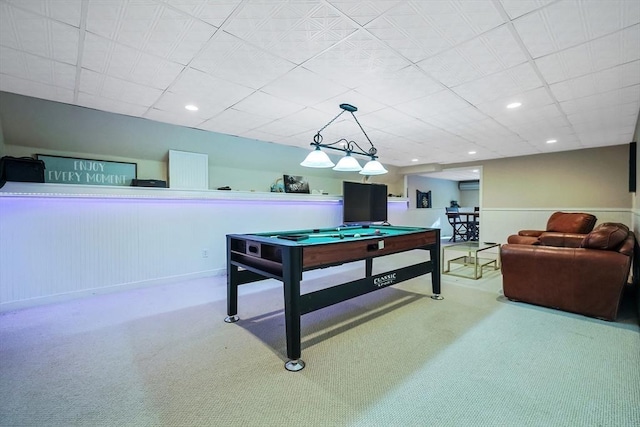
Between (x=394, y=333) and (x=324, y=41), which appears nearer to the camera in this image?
(x=324, y=41)

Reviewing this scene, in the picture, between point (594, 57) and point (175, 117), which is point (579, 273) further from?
point (175, 117)

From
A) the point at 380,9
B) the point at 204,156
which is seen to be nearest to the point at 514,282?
the point at 380,9

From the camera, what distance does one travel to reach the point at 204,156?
4.41m

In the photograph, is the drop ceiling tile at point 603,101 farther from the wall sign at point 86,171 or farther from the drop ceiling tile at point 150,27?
the wall sign at point 86,171

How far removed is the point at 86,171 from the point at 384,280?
3828 mm

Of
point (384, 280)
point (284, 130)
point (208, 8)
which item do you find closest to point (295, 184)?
point (284, 130)

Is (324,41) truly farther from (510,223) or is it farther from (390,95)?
(510,223)

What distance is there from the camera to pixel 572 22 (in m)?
1.81

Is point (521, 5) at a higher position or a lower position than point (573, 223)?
higher

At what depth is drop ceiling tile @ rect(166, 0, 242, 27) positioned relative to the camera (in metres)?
1.64

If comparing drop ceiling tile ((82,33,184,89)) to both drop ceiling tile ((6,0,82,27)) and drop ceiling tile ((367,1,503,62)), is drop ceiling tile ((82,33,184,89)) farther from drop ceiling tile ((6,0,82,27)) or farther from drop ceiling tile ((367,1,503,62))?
drop ceiling tile ((367,1,503,62))

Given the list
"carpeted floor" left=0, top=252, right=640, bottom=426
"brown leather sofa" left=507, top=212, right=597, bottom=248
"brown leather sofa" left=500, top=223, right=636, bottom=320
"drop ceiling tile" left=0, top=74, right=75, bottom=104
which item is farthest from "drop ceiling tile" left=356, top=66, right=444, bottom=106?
"brown leather sofa" left=507, top=212, right=597, bottom=248

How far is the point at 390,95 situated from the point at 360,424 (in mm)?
2841

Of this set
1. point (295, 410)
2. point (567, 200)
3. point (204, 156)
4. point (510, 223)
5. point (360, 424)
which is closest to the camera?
point (360, 424)
